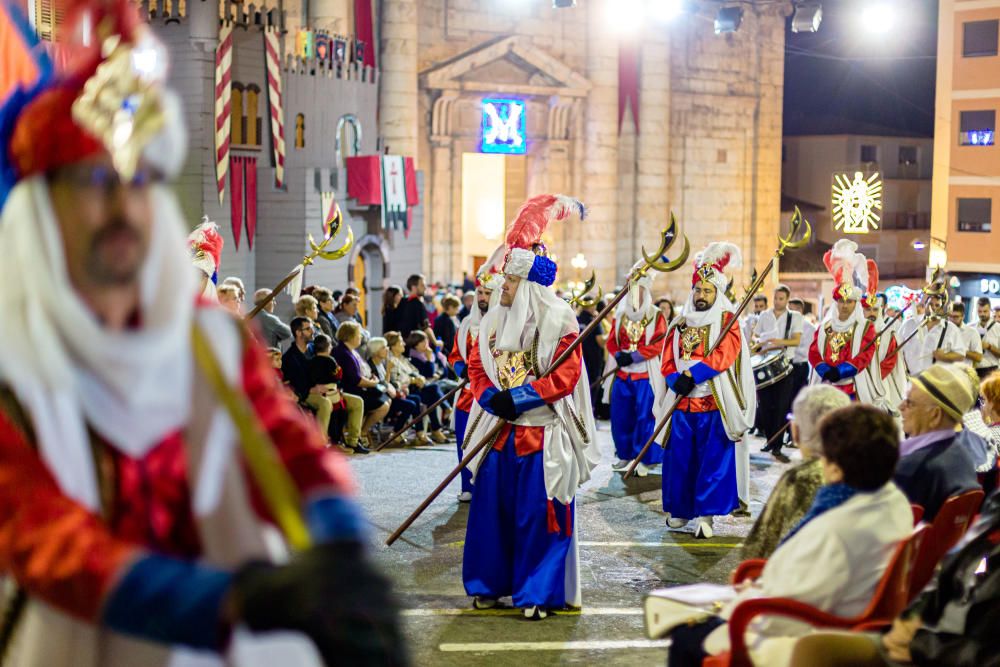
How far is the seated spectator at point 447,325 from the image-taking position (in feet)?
50.9

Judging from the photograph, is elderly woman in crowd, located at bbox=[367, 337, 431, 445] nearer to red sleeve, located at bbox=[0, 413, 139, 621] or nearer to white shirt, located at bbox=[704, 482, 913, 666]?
white shirt, located at bbox=[704, 482, 913, 666]

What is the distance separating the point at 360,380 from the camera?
42.4 feet

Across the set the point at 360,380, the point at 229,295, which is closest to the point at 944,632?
the point at 229,295

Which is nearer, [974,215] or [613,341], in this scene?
[613,341]

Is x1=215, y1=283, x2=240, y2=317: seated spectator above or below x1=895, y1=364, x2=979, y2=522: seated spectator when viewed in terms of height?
above

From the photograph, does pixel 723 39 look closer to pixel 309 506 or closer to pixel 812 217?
pixel 812 217

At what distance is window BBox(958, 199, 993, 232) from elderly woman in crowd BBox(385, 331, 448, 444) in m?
19.2

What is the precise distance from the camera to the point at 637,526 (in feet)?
32.3

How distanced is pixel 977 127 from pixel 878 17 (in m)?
4.20

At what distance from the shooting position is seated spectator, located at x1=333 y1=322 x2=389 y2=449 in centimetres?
1285

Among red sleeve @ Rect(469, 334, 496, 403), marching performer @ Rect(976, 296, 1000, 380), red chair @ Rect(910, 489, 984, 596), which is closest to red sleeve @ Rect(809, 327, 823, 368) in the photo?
marching performer @ Rect(976, 296, 1000, 380)

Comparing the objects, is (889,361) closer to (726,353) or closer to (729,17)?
(726,353)

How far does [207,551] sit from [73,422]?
1.06 feet

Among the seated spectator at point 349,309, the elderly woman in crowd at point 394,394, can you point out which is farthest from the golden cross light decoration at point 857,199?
the elderly woman in crowd at point 394,394
